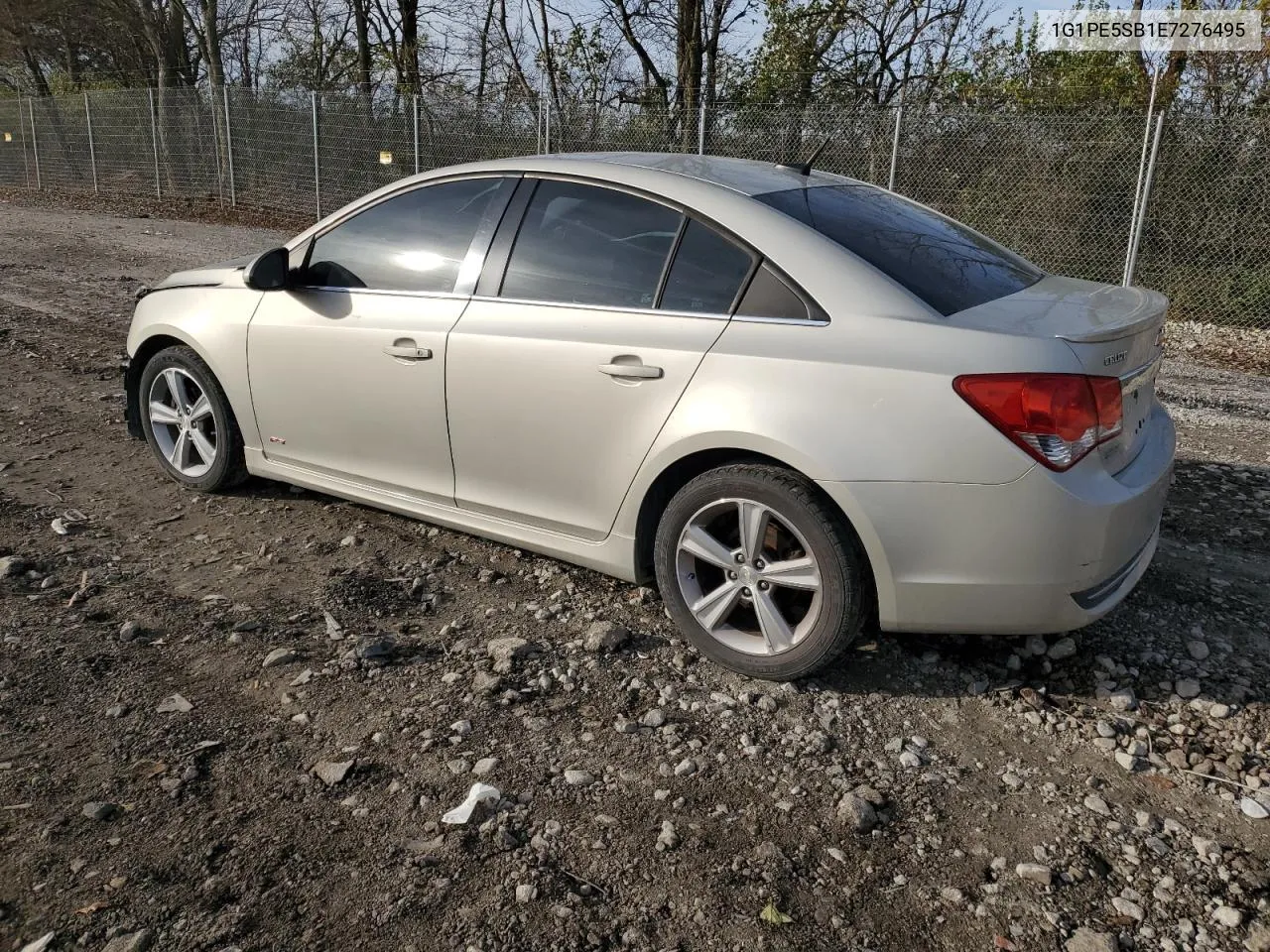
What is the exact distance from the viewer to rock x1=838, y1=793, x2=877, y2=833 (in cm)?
268

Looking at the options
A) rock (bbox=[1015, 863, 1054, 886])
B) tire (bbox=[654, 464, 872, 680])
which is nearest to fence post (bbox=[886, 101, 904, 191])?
tire (bbox=[654, 464, 872, 680])

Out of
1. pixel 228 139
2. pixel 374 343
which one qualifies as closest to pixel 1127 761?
pixel 374 343

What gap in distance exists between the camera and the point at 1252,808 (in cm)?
276

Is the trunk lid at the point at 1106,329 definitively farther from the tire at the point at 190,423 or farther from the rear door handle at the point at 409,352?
the tire at the point at 190,423

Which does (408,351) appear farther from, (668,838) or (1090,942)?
(1090,942)

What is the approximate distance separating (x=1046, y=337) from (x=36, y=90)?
40.6 meters

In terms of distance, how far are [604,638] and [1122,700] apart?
1702 mm

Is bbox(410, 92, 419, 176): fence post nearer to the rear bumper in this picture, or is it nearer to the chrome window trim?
the chrome window trim

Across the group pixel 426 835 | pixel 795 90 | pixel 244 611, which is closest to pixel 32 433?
pixel 244 611

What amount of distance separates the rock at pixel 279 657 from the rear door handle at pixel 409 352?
1.20 m

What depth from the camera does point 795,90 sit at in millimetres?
18234

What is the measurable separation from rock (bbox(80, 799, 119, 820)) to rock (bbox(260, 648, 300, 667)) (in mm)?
787

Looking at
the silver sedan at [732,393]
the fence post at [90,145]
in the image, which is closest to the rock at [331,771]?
the silver sedan at [732,393]

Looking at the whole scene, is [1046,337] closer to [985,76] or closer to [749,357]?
[749,357]
